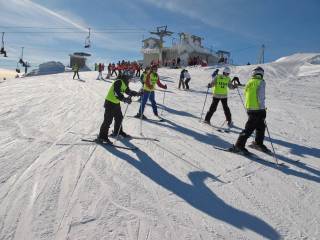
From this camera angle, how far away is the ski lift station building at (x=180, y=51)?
51594 millimetres

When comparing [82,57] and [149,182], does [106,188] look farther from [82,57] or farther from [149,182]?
[82,57]

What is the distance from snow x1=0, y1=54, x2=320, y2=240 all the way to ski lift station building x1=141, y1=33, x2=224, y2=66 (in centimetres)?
4101

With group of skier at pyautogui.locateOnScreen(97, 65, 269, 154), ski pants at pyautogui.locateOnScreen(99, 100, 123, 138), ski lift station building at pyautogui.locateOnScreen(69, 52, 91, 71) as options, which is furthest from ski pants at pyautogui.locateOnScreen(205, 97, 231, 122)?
ski lift station building at pyautogui.locateOnScreen(69, 52, 91, 71)


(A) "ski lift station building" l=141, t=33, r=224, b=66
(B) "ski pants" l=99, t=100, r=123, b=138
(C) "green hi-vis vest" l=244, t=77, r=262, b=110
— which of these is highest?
(A) "ski lift station building" l=141, t=33, r=224, b=66

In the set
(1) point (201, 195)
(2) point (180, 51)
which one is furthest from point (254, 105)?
(2) point (180, 51)

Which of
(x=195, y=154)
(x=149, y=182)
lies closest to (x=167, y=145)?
(x=195, y=154)

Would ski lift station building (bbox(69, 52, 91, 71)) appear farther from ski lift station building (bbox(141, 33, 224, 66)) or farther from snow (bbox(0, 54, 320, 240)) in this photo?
snow (bbox(0, 54, 320, 240))

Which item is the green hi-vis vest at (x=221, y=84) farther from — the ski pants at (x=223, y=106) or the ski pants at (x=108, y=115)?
the ski pants at (x=108, y=115)

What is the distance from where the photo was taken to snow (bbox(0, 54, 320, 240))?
14.9 feet

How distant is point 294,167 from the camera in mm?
7469

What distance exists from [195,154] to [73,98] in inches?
417

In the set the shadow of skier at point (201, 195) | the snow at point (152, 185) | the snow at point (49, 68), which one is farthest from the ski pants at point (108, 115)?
the snow at point (49, 68)

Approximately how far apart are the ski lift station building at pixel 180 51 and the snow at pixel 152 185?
4101 cm

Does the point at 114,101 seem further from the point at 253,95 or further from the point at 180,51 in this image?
the point at 180,51
